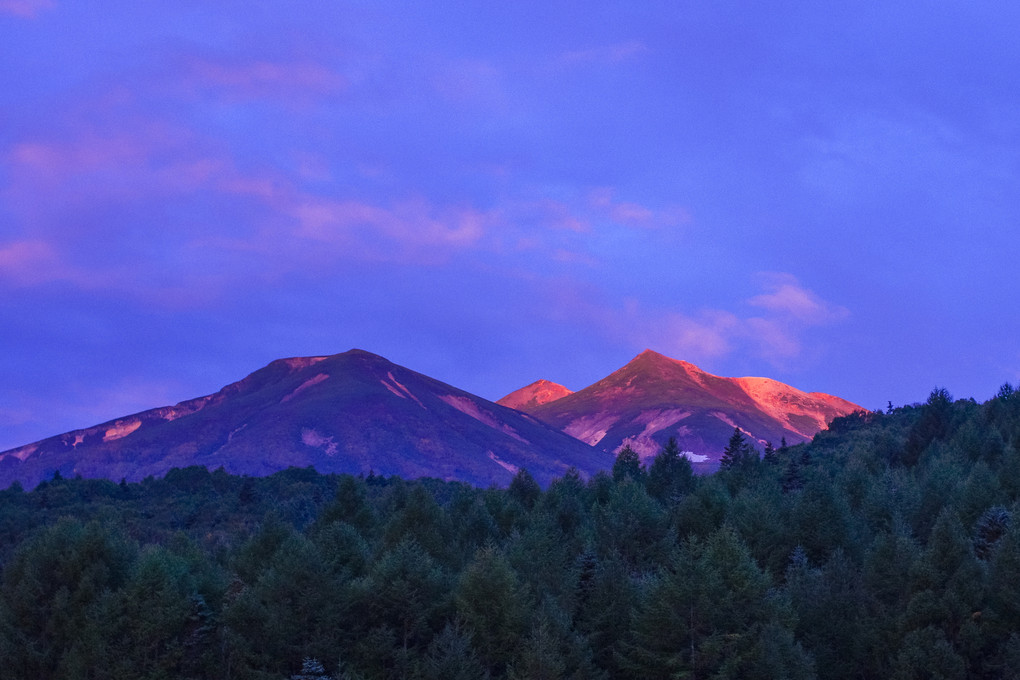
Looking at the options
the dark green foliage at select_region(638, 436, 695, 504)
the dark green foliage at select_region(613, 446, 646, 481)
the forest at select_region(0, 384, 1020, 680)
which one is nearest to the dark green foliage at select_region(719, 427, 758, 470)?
the dark green foliage at select_region(638, 436, 695, 504)

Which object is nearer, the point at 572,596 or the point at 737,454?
the point at 572,596

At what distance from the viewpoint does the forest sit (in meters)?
53.9

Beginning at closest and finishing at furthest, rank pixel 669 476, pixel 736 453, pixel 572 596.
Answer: pixel 572 596 → pixel 669 476 → pixel 736 453

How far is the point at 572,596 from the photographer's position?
61500mm

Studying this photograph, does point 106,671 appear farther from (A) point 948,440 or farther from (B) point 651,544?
(A) point 948,440

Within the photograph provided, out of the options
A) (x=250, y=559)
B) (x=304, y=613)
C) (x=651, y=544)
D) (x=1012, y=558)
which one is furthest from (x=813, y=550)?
(x=250, y=559)

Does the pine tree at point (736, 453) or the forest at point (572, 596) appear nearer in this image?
the forest at point (572, 596)

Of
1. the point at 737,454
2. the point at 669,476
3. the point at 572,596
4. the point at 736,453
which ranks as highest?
the point at 736,453

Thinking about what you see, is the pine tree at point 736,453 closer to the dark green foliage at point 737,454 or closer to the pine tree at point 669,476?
the dark green foliage at point 737,454

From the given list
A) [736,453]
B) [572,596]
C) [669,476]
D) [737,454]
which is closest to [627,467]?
[737,454]

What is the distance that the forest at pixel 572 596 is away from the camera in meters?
53.9

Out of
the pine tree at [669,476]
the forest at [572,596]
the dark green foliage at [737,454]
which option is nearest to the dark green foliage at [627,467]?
the pine tree at [669,476]

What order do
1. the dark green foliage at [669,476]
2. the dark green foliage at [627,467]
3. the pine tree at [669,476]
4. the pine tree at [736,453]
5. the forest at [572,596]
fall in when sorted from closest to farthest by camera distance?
1. the forest at [572,596]
2. the dark green foliage at [669,476]
3. the pine tree at [669,476]
4. the pine tree at [736,453]
5. the dark green foliage at [627,467]

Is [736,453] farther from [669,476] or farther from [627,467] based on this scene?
[669,476]
